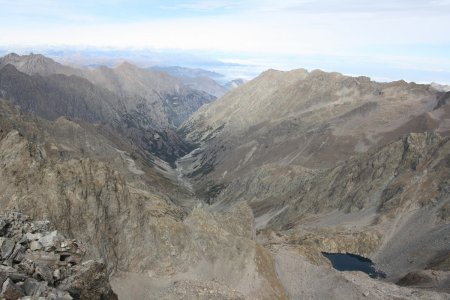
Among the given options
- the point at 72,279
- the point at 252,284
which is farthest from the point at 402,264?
the point at 72,279

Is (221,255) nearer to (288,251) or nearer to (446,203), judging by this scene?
(288,251)

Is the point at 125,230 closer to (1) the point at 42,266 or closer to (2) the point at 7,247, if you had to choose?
(2) the point at 7,247

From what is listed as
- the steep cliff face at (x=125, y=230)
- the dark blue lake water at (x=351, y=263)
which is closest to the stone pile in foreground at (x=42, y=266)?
the steep cliff face at (x=125, y=230)

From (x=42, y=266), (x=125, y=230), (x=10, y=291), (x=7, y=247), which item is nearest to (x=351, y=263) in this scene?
(x=125, y=230)

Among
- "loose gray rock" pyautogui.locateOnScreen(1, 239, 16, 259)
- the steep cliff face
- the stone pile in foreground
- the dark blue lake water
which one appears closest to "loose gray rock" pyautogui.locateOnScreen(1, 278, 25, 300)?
the stone pile in foreground

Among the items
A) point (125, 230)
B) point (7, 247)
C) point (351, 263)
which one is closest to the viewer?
point (7, 247)

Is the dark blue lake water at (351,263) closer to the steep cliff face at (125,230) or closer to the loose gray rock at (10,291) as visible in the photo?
the steep cliff face at (125,230)
